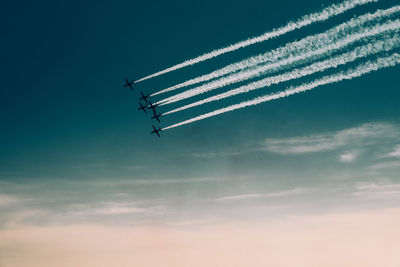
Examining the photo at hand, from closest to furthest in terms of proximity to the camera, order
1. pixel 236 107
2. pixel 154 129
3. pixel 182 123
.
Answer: pixel 236 107 < pixel 182 123 < pixel 154 129

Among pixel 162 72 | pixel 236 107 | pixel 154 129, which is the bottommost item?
pixel 236 107

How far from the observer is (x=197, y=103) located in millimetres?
42250

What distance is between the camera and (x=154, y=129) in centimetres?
5916

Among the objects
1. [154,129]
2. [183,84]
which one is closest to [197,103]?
[183,84]

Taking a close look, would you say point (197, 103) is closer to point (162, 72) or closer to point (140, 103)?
point (162, 72)

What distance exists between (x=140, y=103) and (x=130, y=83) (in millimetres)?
3327

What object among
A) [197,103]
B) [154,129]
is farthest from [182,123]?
[154,129]

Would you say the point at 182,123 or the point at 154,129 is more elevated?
the point at 154,129

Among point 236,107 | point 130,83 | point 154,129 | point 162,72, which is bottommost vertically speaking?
point 236,107

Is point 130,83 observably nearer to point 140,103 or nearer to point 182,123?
point 140,103

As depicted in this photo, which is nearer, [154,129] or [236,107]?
[236,107]

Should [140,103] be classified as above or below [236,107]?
above

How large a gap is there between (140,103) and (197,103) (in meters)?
19.2

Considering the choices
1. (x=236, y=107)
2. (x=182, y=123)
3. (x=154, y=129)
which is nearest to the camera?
(x=236, y=107)
